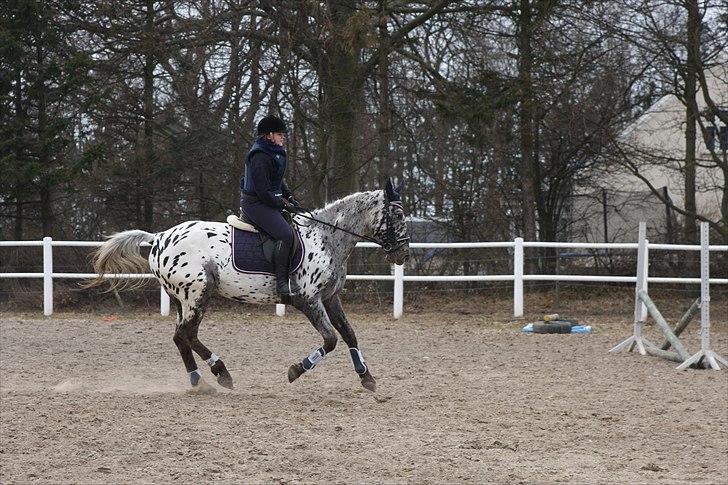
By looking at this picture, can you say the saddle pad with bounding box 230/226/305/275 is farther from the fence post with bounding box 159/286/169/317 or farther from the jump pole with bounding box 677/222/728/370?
the fence post with bounding box 159/286/169/317

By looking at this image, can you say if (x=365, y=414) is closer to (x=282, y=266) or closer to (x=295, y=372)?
(x=295, y=372)

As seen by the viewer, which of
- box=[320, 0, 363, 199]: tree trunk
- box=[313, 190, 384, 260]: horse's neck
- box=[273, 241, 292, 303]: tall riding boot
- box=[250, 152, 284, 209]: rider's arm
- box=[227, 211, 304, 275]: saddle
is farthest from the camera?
box=[320, 0, 363, 199]: tree trunk

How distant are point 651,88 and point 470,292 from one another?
554cm

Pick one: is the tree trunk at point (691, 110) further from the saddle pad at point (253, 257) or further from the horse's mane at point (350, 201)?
the saddle pad at point (253, 257)

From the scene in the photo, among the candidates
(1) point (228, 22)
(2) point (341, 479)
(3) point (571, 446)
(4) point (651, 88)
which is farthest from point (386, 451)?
(4) point (651, 88)

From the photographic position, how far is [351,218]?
8336mm

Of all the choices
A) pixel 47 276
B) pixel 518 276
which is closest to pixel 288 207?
pixel 518 276

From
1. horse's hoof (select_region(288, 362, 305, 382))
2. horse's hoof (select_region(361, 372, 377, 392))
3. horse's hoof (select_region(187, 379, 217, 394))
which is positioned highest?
horse's hoof (select_region(288, 362, 305, 382))

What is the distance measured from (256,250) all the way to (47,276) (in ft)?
26.3

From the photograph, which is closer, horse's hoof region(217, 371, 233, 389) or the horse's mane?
horse's hoof region(217, 371, 233, 389)

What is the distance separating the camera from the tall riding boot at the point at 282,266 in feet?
26.0

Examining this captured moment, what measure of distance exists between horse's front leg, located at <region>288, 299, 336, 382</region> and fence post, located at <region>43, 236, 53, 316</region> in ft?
26.8

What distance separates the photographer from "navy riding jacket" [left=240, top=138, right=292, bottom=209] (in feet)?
25.7

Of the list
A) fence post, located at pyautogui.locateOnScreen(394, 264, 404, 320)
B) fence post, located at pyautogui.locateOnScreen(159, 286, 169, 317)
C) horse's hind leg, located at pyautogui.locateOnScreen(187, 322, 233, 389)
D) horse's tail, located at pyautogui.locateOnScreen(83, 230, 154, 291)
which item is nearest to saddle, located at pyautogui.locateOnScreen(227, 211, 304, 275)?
horse's hind leg, located at pyautogui.locateOnScreen(187, 322, 233, 389)
